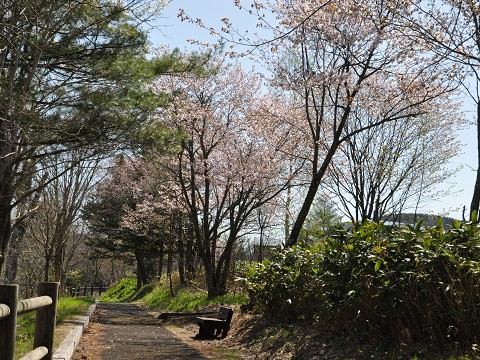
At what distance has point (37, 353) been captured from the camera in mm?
4496

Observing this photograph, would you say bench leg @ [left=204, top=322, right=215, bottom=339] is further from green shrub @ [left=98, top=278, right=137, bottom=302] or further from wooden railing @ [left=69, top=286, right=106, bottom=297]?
wooden railing @ [left=69, top=286, right=106, bottom=297]

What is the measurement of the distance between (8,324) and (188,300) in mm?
15426

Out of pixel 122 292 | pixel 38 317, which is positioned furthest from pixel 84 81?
pixel 122 292

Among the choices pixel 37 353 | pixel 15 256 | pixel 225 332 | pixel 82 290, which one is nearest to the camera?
pixel 37 353

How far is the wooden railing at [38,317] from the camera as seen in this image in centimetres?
351

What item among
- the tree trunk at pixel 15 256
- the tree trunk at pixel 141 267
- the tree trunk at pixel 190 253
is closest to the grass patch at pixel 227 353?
the tree trunk at pixel 190 253

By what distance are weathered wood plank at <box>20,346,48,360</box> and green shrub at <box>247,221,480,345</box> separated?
3590mm

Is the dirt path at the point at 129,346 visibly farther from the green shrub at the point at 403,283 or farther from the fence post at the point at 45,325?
the fence post at the point at 45,325

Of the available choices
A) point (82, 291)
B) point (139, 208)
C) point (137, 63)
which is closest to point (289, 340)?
point (137, 63)

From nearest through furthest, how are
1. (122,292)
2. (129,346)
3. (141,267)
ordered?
(129,346), (141,267), (122,292)

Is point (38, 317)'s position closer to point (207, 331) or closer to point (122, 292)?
point (207, 331)

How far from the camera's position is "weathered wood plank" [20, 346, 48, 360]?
4.21 m

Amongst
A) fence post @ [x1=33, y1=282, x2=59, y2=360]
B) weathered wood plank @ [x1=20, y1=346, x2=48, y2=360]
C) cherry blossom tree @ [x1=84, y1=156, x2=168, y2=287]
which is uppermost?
cherry blossom tree @ [x1=84, y1=156, x2=168, y2=287]

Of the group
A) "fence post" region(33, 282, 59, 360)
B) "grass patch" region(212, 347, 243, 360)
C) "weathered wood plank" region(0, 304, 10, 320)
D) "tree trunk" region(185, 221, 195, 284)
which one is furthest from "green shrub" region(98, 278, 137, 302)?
"weathered wood plank" region(0, 304, 10, 320)
